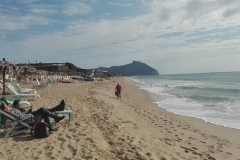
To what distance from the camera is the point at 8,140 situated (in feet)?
17.0

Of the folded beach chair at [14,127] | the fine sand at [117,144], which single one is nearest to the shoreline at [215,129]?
the fine sand at [117,144]

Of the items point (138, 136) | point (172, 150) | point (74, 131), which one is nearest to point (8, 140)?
point (74, 131)

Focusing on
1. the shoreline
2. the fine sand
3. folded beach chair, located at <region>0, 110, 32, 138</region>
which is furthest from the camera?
the shoreline

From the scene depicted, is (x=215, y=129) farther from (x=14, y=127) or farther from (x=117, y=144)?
(x=14, y=127)

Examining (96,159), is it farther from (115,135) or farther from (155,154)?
(115,135)

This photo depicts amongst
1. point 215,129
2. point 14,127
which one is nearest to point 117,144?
point 14,127

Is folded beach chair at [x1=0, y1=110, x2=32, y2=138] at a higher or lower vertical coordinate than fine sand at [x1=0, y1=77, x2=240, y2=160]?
higher

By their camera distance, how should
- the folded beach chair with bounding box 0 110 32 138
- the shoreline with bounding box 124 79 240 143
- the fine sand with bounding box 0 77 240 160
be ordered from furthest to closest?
the shoreline with bounding box 124 79 240 143 < the folded beach chair with bounding box 0 110 32 138 < the fine sand with bounding box 0 77 240 160

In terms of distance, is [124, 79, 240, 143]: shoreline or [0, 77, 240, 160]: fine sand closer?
[0, 77, 240, 160]: fine sand

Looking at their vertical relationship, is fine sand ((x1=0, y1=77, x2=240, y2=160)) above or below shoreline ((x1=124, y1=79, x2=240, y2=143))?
above

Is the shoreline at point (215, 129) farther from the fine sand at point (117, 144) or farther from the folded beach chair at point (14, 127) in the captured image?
the folded beach chair at point (14, 127)

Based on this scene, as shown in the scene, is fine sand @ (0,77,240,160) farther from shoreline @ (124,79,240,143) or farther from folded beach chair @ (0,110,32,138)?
folded beach chair @ (0,110,32,138)

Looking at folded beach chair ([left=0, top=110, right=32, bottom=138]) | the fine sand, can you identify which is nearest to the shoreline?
the fine sand

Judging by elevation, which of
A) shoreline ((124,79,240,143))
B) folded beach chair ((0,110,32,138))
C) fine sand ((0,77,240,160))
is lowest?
shoreline ((124,79,240,143))
